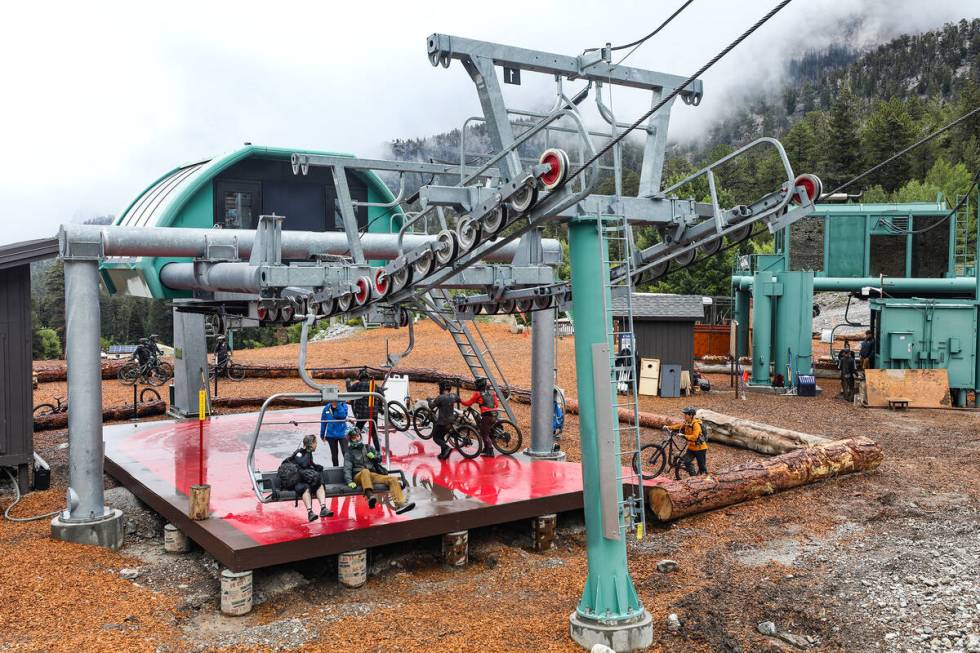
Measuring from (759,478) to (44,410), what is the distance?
720 inches

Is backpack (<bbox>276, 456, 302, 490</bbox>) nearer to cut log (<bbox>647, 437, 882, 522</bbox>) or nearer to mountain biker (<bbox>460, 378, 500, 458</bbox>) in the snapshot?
mountain biker (<bbox>460, 378, 500, 458</bbox>)

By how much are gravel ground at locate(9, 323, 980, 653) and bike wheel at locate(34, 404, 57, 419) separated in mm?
7866

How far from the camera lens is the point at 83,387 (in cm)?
1088

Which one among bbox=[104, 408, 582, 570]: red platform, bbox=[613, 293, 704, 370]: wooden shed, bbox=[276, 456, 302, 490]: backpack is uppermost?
bbox=[613, 293, 704, 370]: wooden shed

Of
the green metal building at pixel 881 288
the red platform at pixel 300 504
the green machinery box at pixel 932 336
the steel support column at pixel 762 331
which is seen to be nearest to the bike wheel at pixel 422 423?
the red platform at pixel 300 504

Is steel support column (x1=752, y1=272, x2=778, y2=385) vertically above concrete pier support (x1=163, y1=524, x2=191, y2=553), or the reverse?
steel support column (x1=752, y1=272, x2=778, y2=385)

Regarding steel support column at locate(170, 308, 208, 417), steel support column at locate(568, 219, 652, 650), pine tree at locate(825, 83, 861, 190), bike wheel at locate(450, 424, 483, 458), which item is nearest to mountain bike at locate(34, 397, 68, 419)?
steel support column at locate(170, 308, 208, 417)

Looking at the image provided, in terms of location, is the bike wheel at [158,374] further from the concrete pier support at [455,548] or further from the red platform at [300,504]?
the concrete pier support at [455,548]

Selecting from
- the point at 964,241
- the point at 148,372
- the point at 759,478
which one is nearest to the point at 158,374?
the point at 148,372

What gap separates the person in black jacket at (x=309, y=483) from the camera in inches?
402

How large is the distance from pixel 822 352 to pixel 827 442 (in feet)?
87.2

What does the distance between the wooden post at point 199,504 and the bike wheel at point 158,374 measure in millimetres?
18405

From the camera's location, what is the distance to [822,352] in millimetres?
40344

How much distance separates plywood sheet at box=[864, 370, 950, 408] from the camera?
23688mm
